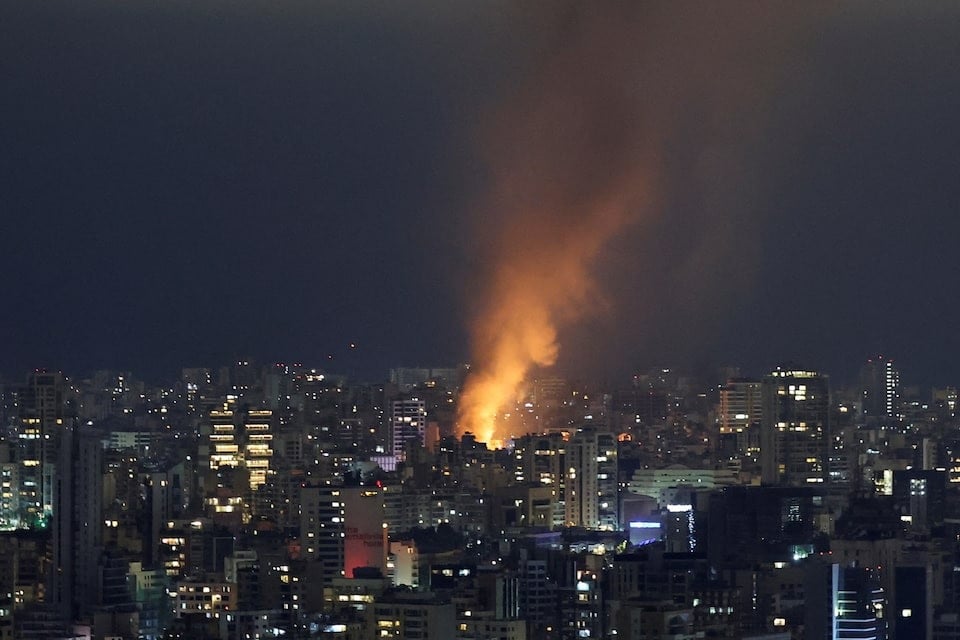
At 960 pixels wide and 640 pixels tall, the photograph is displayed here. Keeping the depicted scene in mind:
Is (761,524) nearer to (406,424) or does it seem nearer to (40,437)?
(40,437)

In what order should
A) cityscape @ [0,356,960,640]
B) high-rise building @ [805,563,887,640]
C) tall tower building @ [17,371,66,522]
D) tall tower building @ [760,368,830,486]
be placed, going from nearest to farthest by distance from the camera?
1. high-rise building @ [805,563,887,640]
2. cityscape @ [0,356,960,640]
3. tall tower building @ [17,371,66,522]
4. tall tower building @ [760,368,830,486]

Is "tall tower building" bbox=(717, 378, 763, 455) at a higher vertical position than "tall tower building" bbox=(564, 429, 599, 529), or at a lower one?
higher

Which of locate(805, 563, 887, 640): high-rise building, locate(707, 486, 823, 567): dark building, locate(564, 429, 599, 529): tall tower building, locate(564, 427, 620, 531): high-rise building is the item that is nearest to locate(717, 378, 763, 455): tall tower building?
locate(564, 427, 620, 531): high-rise building

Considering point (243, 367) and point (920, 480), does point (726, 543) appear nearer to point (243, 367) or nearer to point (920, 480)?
point (920, 480)

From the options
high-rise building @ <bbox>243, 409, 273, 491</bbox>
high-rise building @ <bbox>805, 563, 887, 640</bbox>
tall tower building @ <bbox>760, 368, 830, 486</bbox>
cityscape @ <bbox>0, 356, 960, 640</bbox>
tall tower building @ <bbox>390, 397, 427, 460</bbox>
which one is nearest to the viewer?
high-rise building @ <bbox>805, 563, 887, 640</bbox>

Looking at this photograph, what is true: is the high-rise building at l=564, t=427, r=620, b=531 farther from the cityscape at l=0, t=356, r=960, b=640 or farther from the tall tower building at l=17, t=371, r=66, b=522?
the tall tower building at l=17, t=371, r=66, b=522

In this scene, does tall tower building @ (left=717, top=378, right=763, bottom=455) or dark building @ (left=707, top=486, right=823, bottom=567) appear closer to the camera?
dark building @ (left=707, top=486, right=823, bottom=567)

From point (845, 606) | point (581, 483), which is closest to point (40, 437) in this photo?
point (581, 483)

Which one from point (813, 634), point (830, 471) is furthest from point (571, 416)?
point (813, 634)
